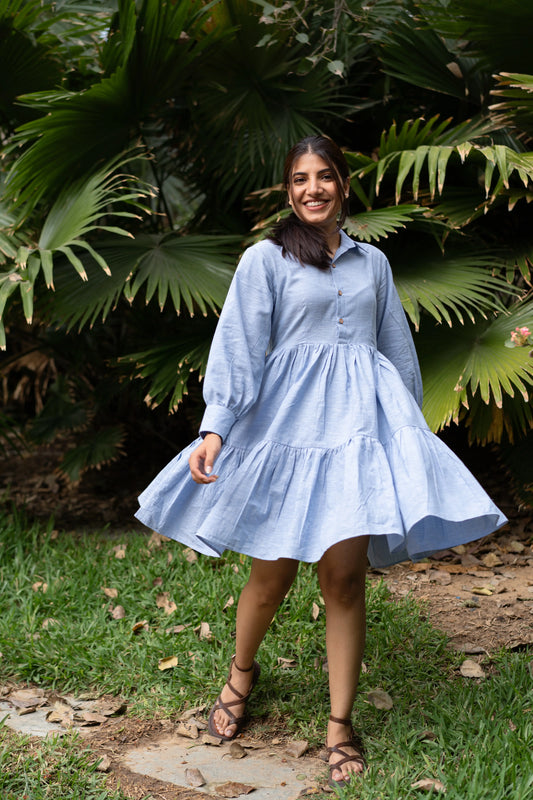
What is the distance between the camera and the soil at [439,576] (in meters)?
2.52

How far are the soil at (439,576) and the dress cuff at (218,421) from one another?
101 cm

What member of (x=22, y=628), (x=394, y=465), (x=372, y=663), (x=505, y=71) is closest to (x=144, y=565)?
(x=22, y=628)

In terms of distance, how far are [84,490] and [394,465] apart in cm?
343

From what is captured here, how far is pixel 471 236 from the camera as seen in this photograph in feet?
11.9

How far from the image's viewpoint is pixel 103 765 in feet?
7.66

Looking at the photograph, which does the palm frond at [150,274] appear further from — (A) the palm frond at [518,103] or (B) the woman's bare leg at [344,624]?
(B) the woman's bare leg at [344,624]

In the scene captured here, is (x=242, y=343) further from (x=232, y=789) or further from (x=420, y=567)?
(x=420, y=567)

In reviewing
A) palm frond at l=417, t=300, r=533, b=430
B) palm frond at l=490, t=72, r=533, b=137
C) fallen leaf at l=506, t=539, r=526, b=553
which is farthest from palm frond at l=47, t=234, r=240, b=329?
fallen leaf at l=506, t=539, r=526, b=553

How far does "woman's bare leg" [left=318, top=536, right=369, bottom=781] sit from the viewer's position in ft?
7.06

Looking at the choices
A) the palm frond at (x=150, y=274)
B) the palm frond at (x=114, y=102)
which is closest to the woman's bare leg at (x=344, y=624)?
the palm frond at (x=150, y=274)

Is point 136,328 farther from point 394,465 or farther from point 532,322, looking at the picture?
point 394,465

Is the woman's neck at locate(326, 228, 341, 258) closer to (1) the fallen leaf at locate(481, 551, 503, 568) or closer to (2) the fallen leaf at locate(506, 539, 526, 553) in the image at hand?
(1) the fallen leaf at locate(481, 551, 503, 568)

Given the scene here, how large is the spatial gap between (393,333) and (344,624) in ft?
2.85

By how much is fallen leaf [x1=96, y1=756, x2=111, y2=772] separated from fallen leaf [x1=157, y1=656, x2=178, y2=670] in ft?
1.73
